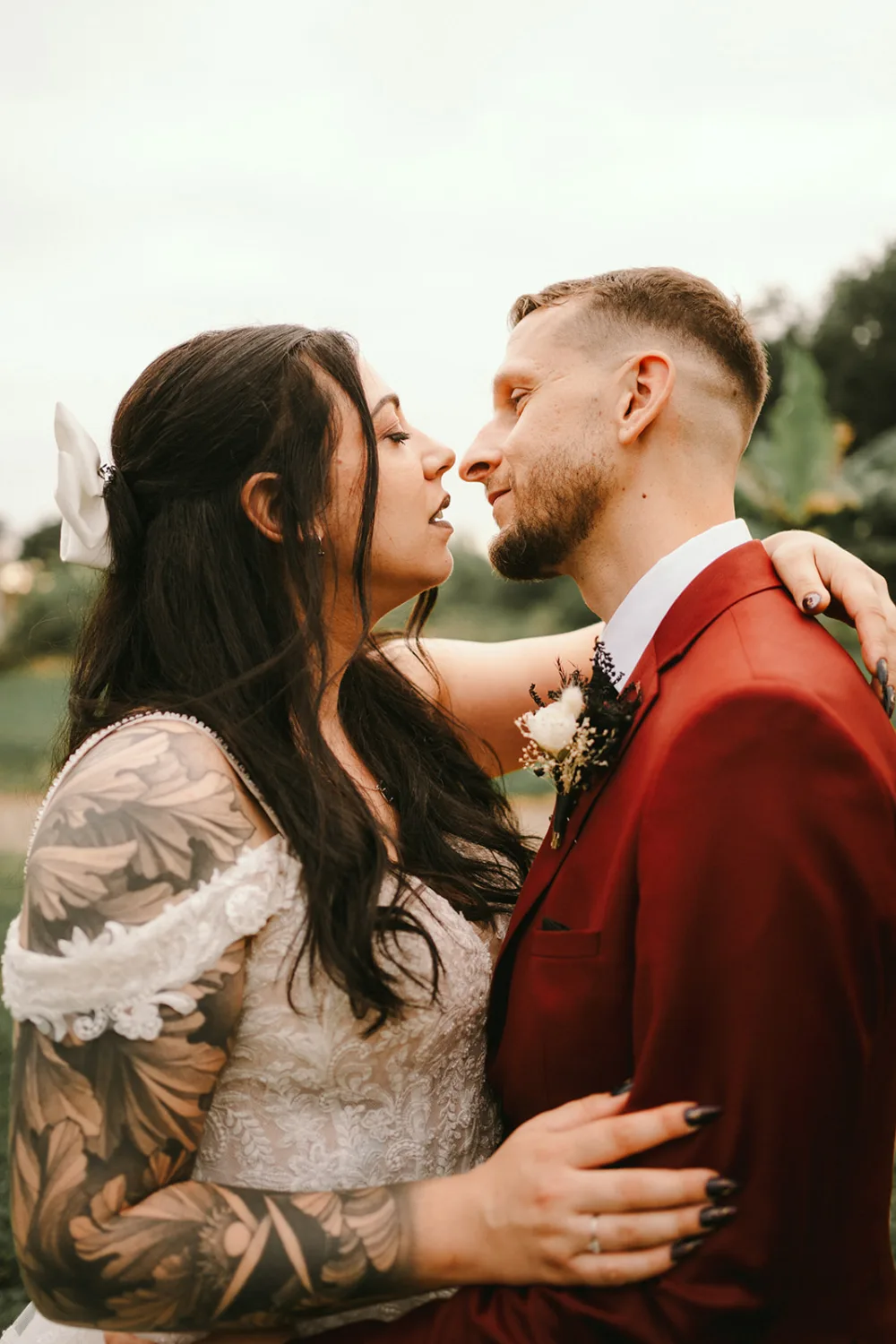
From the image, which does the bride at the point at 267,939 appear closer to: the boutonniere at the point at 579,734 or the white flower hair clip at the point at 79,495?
the white flower hair clip at the point at 79,495

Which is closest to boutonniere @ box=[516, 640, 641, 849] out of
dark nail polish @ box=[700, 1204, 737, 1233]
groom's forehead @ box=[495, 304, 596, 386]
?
dark nail polish @ box=[700, 1204, 737, 1233]

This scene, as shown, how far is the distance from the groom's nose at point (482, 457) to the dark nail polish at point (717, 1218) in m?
2.00

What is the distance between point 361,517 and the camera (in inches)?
117

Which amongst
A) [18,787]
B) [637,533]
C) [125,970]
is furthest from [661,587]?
[18,787]

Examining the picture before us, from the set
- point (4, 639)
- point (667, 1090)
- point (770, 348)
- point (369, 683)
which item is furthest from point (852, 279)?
point (667, 1090)

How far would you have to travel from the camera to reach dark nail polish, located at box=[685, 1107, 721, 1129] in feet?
6.56

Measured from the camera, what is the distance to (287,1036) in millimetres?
2369

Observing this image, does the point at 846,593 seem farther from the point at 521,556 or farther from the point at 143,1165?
the point at 143,1165

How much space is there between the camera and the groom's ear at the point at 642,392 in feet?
9.77

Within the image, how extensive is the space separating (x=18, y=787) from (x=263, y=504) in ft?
45.9

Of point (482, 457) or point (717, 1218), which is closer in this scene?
point (717, 1218)

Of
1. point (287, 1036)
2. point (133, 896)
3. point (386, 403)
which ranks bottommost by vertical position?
point (287, 1036)

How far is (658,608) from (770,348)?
2154cm

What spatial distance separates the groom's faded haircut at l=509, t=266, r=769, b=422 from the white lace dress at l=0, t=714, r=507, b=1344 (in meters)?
A: 1.65
